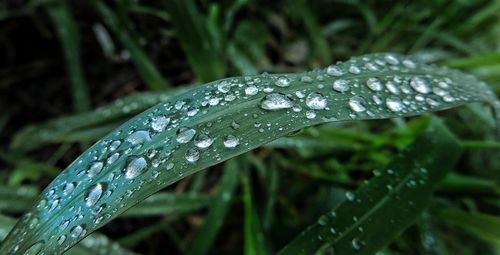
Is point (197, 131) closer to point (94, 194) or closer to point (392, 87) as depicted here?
point (94, 194)

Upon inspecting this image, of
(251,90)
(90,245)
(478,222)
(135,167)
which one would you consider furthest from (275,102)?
(478,222)

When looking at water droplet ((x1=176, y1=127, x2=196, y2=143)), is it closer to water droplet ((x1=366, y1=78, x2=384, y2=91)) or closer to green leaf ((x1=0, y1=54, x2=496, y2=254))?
green leaf ((x1=0, y1=54, x2=496, y2=254))

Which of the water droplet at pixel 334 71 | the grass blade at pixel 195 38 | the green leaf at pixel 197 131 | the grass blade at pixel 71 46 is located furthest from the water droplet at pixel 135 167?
the grass blade at pixel 71 46

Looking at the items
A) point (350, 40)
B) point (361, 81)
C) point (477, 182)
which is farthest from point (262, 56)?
point (361, 81)

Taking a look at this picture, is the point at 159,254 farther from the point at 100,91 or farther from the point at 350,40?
the point at 350,40

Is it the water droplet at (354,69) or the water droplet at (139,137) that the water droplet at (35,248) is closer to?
the water droplet at (139,137)

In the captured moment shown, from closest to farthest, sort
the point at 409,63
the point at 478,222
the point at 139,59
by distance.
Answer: the point at 409,63, the point at 478,222, the point at 139,59

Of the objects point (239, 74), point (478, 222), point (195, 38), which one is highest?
point (195, 38)
